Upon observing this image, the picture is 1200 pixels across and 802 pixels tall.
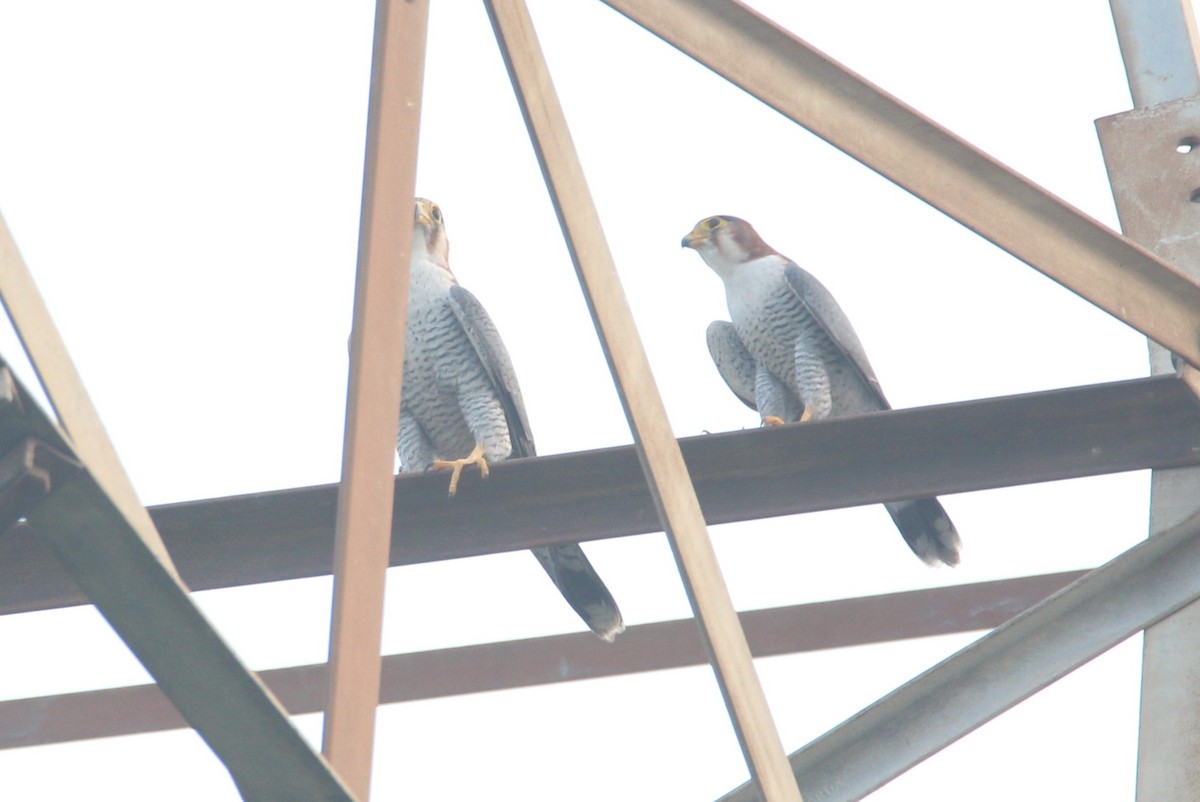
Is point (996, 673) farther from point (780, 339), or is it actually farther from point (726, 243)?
point (726, 243)

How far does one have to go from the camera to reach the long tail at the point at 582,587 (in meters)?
5.44

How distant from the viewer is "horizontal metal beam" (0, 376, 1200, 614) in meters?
3.48

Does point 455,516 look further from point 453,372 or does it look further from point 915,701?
point 453,372

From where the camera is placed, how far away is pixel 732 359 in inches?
273

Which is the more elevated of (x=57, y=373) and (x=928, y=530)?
(x=928, y=530)

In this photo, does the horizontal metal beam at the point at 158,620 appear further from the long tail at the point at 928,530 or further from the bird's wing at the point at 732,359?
the bird's wing at the point at 732,359

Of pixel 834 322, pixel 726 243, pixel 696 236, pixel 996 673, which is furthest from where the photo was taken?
pixel 696 236

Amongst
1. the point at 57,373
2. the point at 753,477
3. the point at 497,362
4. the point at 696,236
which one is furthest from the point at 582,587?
the point at 57,373

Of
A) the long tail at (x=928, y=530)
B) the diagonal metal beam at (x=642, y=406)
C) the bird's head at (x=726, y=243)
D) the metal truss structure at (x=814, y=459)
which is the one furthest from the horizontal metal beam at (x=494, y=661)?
the diagonal metal beam at (x=642, y=406)

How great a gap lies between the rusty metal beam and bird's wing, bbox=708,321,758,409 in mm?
4259

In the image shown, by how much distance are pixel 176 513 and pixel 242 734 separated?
171 centimetres

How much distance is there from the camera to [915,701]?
3.41m

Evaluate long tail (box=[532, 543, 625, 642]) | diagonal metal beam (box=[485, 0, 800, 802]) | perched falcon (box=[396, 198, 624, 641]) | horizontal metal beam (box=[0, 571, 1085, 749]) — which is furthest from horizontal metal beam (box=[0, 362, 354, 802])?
perched falcon (box=[396, 198, 624, 641])

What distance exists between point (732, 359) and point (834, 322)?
0.70 m
